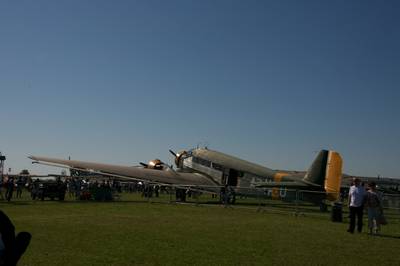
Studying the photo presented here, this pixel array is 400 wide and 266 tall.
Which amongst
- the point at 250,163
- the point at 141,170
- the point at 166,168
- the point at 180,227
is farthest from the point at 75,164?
the point at 180,227

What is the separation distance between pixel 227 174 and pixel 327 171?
Answer: 298 inches

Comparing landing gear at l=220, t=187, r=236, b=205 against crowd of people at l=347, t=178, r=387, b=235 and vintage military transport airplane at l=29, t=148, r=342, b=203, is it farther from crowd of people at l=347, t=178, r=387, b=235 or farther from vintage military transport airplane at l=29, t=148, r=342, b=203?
crowd of people at l=347, t=178, r=387, b=235

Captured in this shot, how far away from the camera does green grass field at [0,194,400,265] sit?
783 centimetres

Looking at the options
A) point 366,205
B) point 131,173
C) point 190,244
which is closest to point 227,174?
point 131,173

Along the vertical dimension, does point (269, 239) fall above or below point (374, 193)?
below

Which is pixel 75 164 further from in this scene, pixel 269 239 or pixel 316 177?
pixel 269 239

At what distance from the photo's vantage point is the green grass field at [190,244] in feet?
25.7

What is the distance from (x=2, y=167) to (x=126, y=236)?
44.3m

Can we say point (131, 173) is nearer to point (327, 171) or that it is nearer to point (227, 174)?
point (227, 174)

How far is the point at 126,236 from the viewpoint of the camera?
33.9 ft

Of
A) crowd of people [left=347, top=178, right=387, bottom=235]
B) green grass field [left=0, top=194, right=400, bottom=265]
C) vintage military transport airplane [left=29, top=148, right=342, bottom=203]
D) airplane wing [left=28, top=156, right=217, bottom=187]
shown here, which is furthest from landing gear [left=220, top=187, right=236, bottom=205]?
crowd of people [left=347, top=178, right=387, bottom=235]

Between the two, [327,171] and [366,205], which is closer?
[366,205]

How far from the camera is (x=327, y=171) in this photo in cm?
2578

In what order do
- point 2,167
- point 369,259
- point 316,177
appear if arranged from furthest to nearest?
1. point 2,167
2. point 316,177
3. point 369,259
